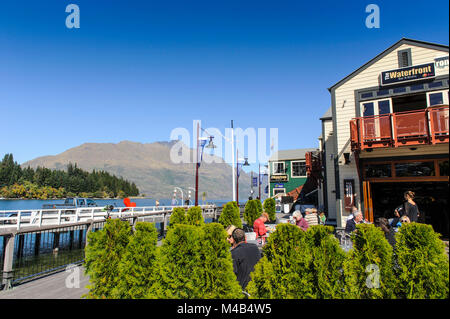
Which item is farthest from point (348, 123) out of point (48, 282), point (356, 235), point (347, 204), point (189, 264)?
point (48, 282)

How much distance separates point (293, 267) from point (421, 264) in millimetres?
1739

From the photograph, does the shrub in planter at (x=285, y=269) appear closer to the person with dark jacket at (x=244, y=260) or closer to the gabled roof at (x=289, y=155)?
the person with dark jacket at (x=244, y=260)

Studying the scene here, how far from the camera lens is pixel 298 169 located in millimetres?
37219

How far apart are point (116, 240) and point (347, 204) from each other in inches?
455

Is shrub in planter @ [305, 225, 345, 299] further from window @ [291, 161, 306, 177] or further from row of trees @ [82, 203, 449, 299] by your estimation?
window @ [291, 161, 306, 177]

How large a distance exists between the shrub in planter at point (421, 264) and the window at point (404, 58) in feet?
37.4

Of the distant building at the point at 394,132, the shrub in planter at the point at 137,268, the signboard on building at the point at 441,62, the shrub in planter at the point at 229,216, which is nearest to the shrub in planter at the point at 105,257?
the shrub in planter at the point at 137,268

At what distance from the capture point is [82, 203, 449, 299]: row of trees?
3906 millimetres

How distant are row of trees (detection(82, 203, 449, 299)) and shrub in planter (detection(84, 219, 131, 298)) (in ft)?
0.08

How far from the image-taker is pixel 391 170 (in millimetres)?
12531

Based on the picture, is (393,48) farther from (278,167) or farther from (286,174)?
(278,167)


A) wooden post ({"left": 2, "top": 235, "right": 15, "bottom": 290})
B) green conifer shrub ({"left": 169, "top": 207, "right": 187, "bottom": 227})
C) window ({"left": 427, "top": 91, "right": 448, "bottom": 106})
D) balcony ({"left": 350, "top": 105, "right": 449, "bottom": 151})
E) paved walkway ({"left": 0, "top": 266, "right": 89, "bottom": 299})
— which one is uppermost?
window ({"left": 427, "top": 91, "right": 448, "bottom": 106})

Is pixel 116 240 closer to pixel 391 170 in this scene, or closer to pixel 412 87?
pixel 391 170

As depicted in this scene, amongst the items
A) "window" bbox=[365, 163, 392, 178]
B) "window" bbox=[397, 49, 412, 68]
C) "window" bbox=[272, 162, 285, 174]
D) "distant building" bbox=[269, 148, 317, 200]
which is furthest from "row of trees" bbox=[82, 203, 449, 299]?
"window" bbox=[272, 162, 285, 174]
